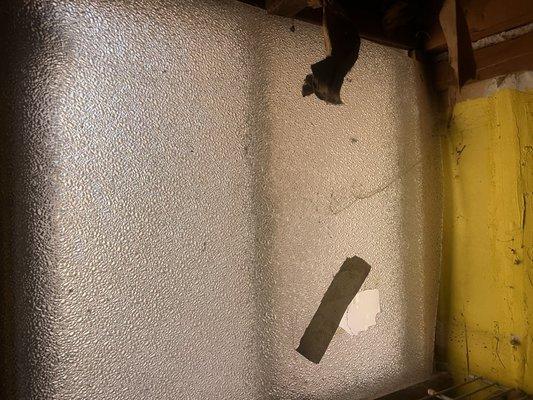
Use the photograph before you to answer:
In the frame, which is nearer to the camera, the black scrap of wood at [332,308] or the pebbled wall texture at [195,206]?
the pebbled wall texture at [195,206]

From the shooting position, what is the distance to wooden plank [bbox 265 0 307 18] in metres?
0.90

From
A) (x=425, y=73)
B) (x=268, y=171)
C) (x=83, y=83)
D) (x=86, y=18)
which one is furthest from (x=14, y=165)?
(x=425, y=73)

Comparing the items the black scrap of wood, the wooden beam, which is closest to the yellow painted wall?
the wooden beam

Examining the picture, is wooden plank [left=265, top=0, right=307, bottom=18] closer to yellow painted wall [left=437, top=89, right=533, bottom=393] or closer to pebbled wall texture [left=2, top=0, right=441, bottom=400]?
pebbled wall texture [left=2, top=0, right=441, bottom=400]

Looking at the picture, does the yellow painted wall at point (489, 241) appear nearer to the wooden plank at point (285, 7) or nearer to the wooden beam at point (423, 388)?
the wooden beam at point (423, 388)

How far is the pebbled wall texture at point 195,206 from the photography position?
69cm

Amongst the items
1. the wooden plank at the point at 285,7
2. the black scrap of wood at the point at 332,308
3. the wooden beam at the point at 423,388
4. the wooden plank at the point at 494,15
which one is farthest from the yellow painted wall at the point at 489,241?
the wooden plank at the point at 285,7

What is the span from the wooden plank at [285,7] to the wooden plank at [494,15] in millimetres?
522

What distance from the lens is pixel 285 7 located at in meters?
0.92

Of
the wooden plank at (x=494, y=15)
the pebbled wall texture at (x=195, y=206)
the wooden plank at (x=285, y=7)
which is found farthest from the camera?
the wooden plank at (x=494, y=15)

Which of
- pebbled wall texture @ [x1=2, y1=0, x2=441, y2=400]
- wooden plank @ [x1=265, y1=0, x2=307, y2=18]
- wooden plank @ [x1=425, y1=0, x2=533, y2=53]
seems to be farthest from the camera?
wooden plank @ [x1=425, y1=0, x2=533, y2=53]

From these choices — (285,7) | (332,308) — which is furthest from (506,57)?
(332,308)

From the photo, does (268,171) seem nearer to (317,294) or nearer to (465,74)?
(317,294)

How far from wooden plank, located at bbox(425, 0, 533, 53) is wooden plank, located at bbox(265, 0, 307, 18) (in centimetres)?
52
